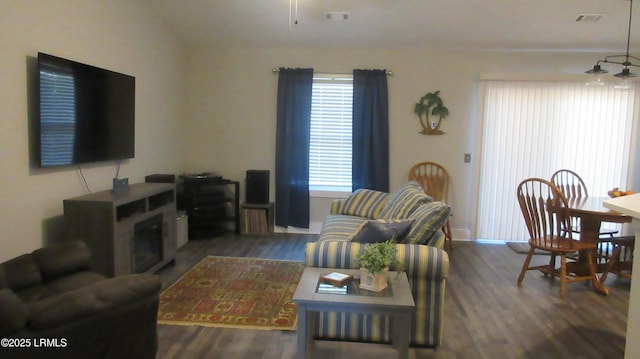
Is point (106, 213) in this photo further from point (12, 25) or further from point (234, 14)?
point (234, 14)

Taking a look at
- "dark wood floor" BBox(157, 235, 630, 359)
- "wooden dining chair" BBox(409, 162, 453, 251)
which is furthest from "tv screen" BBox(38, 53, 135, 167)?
"wooden dining chair" BBox(409, 162, 453, 251)

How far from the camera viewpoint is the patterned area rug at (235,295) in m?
2.82

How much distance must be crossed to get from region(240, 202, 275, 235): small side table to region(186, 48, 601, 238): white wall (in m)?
0.33

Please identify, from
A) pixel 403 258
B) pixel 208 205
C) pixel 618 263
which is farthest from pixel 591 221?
pixel 208 205

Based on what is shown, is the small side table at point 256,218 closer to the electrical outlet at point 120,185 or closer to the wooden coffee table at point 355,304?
the electrical outlet at point 120,185

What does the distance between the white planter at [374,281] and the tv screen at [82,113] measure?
237cm

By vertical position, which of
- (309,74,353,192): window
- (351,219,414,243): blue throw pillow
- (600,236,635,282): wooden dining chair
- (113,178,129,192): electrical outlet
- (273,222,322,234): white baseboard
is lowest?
(273,222,322,234): white baseboard

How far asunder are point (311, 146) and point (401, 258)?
129 inches

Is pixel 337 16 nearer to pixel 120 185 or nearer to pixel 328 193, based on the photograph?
pixel 328 193

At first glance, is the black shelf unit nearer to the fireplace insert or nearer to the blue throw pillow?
the fireplace insert

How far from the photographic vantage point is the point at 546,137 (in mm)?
5117

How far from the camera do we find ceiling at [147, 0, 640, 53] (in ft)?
13.3

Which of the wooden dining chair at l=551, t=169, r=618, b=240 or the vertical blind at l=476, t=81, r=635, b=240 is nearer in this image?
the wooden dining chair at l=551, t=169, r=618, b=240

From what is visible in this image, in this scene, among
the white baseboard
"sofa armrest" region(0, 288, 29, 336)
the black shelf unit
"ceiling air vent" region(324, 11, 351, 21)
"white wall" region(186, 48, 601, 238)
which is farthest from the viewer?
the white baseboard
